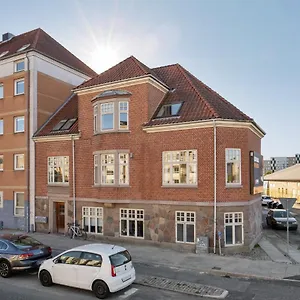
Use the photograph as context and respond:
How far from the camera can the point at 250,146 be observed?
Answer: 17.8 m

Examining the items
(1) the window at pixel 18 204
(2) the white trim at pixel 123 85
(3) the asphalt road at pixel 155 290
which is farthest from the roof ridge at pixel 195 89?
(1) the window at pixel 18 204

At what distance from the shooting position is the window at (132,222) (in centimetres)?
1841

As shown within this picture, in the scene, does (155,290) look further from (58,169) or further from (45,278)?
(58,169)

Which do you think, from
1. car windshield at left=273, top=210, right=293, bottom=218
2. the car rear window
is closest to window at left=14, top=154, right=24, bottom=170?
Answer: the car rear window

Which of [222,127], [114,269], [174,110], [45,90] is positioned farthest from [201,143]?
[45,90]

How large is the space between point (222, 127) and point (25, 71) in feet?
50.6

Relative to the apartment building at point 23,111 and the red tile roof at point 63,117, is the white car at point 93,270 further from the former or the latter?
the apartment building at point 23,111

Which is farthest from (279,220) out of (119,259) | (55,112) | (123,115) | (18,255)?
(18,255)

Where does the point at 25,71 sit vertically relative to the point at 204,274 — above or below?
above

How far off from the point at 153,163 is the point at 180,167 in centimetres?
165

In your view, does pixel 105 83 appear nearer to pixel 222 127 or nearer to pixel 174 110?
pixel 174 110

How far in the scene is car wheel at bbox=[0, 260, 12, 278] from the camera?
40.1 feet

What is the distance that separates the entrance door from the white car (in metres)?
10.9

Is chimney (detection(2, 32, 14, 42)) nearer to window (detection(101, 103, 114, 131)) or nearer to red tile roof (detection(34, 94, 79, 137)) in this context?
red tile roof (detection(34, 94, 79, 137))
